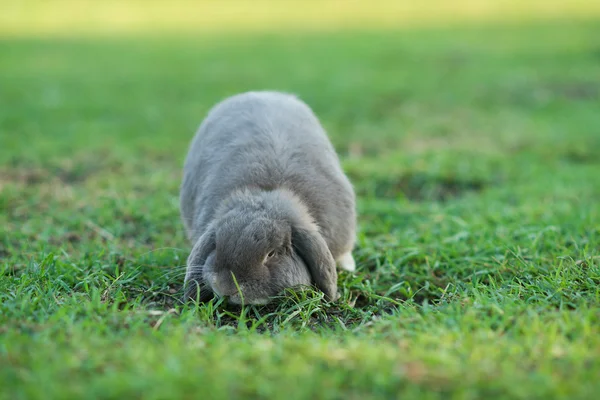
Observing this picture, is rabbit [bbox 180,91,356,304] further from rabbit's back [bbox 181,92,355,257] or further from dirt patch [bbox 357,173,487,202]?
dirt patch [bbox 357,173,487,202]

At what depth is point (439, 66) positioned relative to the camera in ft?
37.4

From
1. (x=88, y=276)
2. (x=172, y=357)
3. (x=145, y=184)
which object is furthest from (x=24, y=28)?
(x=172, y=357)

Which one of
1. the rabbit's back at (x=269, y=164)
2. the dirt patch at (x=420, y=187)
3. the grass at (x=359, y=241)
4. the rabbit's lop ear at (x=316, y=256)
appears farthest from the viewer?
the dirt patch at (x=420, y=187)

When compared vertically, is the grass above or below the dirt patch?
above

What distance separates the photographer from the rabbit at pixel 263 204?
3404mm

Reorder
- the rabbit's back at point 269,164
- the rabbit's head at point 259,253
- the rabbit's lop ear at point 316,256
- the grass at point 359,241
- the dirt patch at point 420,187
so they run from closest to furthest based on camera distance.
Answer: the grass at point 359,241
the rabbit's head at point 259,253
the rabbit's lop ear at point 316,256
the rabbit's back at point 269,164
the dirt patch at point 420,187

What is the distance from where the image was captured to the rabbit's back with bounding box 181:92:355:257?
3.94 m

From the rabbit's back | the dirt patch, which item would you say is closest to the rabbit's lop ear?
the rabbit's back

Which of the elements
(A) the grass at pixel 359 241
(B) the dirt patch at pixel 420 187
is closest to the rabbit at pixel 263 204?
(A) the grass at pixel 359 241

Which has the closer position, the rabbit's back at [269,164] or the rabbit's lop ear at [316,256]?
the rabbit's lop ear at [316,256]

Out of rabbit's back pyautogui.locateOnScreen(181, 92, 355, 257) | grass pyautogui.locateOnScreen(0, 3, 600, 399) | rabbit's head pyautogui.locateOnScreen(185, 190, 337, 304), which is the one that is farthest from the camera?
rabbit's back pyautogui.locateOnScreen(181, 92, 355, 257)

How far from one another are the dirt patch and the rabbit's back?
61.7 inches

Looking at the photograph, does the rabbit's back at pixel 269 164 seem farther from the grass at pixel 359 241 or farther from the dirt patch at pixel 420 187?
the dirt patch at pixel 420 187

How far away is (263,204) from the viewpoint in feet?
11.8
